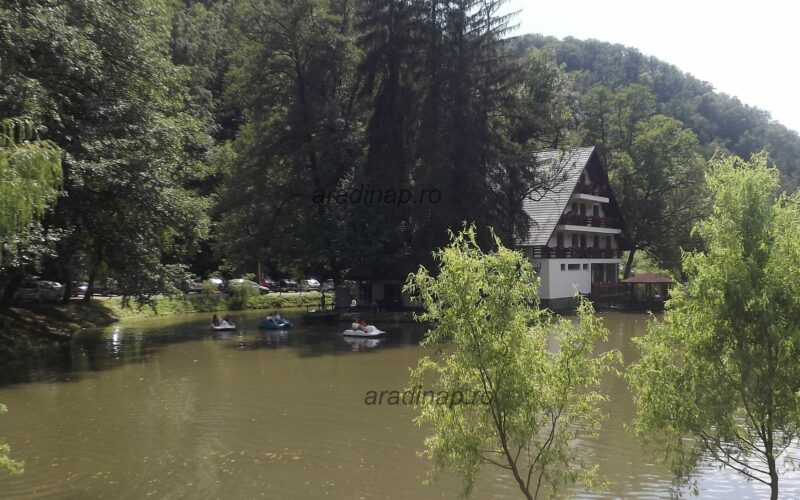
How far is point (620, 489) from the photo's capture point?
10.5 m

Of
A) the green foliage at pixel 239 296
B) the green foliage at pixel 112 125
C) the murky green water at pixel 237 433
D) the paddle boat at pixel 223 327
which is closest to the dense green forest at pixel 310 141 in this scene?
the green foliage at pixel 112 125

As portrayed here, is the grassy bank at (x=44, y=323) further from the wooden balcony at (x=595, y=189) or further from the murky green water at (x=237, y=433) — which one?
the wooden balcony at (x=595, y=189)

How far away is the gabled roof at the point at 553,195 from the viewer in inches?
1531

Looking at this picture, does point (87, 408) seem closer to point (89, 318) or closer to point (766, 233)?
point (766, 233)

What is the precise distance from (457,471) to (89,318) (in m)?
33.4

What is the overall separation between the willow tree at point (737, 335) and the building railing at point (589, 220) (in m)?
34.3

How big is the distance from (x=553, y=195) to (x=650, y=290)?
32.3ft

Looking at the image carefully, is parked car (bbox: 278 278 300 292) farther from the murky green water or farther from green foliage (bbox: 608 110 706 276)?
the murky green water

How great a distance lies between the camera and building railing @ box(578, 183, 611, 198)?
44.2 metres

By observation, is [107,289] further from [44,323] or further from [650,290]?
[650,290]

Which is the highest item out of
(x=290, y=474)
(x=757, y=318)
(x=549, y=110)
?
(x=549, y=110)

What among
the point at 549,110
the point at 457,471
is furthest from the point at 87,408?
the point at 549,110

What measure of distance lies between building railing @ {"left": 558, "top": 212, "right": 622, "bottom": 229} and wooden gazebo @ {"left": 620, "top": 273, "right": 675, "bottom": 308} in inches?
195

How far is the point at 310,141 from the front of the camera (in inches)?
1460
